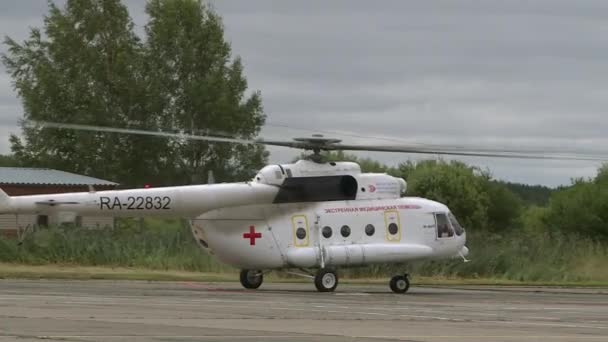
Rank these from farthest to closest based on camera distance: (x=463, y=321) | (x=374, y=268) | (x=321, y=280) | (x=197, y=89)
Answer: (x=197, y=89)
(x=374, y=268)
(x=321, y=280)
(x=463, y=321)

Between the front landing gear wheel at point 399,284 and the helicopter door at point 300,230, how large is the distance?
248cm

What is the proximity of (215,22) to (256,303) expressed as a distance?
5351 centimetres

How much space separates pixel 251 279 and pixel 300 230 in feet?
6.17

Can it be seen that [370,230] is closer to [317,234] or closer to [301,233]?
[317,234]

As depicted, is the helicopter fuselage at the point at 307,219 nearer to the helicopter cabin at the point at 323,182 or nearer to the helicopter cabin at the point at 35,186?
the helicopter cabin at the point at 323,182

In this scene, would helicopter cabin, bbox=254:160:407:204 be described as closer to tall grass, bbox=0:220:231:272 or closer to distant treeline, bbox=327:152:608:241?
tall grass, bbox=0:220:231:272

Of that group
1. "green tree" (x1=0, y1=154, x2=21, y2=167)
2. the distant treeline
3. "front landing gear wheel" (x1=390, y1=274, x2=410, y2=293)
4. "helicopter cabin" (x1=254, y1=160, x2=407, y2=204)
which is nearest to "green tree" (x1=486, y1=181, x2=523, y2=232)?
the distant treeline

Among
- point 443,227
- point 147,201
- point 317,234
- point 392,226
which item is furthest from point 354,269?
point 147,201

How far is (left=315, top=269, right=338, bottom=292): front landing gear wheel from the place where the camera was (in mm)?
34812

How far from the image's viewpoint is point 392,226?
1423 inches

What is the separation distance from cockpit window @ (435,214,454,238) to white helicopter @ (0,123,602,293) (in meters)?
0.05

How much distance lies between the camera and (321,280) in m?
34.8

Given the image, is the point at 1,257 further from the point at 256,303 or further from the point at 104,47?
the point at 104,47

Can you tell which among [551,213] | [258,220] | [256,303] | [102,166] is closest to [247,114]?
[102,166]
